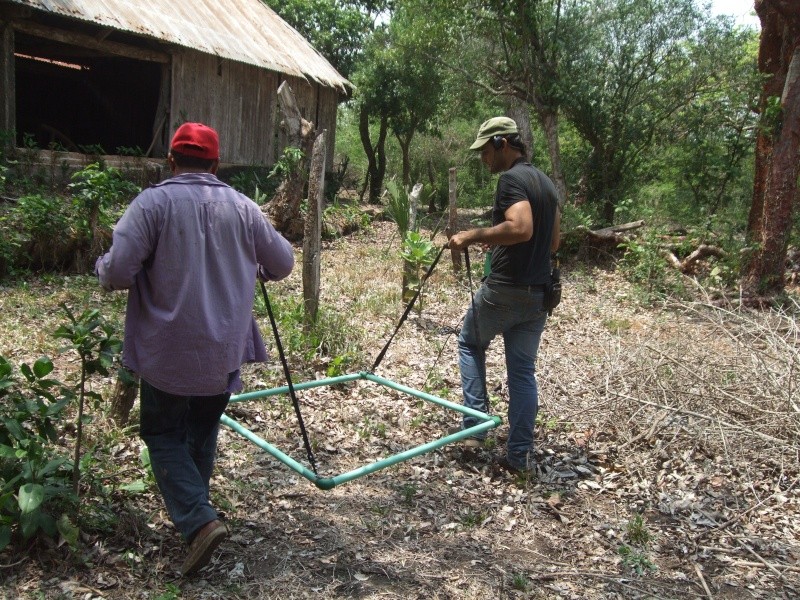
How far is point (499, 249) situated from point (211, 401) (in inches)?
77.7

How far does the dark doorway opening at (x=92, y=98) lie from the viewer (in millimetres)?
14703

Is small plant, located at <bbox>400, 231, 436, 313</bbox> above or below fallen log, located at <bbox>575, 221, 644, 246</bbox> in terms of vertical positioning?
below

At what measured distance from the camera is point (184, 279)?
110 inches

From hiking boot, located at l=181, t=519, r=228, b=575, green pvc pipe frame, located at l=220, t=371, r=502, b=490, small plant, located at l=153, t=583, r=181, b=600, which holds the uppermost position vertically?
green pvc pipe frame, located at l=220, t=371, r=502, b=490

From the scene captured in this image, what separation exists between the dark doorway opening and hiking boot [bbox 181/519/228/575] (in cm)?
1310

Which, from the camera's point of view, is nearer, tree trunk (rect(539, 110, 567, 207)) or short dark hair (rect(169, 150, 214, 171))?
short dark hair (rect(169, 150, 214, 171))

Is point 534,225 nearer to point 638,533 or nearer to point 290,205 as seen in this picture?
point 638,533

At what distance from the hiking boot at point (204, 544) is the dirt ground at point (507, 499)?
12cm

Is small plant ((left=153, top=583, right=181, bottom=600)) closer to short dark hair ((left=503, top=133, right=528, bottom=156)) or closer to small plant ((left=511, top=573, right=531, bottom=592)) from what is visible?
small plant ((left=511, top=573, right=531, bottom=592))

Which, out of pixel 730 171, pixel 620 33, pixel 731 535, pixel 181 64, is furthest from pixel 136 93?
pixel 731 535

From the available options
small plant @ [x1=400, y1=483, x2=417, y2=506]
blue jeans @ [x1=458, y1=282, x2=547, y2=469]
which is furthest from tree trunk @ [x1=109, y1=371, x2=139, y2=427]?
blue jeans @ [x1=458, y1=282, x2=547, y2=469]

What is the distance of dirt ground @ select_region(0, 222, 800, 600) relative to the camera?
3213 mm

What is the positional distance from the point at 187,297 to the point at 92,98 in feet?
48.5

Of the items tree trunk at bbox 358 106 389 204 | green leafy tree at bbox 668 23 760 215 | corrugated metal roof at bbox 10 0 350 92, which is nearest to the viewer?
corrugated metal roof at bbox 10 0 350 92
